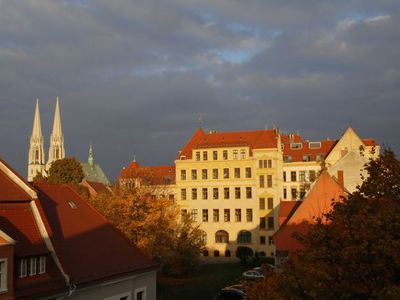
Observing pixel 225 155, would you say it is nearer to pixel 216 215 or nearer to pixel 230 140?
pixel 230 140

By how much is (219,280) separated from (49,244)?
30.1 metres

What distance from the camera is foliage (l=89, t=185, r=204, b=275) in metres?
45.2

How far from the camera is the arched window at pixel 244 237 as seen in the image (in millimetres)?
77625

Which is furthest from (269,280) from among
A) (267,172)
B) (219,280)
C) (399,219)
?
(267,172)

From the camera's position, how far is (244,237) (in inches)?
3071

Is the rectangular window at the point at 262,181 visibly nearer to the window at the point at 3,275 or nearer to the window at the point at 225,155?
the window at the point at 225,155

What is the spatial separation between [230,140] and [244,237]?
1612 centimetres

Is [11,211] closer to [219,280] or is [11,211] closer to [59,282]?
[59,282]

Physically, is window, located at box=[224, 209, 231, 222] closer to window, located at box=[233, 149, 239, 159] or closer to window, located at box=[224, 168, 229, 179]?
window, located at box=[224, 168, 229, 179]

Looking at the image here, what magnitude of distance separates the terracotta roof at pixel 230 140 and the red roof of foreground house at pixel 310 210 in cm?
3939

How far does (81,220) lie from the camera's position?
29.9 meters

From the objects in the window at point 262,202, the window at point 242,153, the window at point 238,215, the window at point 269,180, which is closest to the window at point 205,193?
the window at point 238,215

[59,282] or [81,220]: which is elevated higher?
[81,220]

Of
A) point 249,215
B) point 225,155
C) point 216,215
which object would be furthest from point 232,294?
point 225,155
